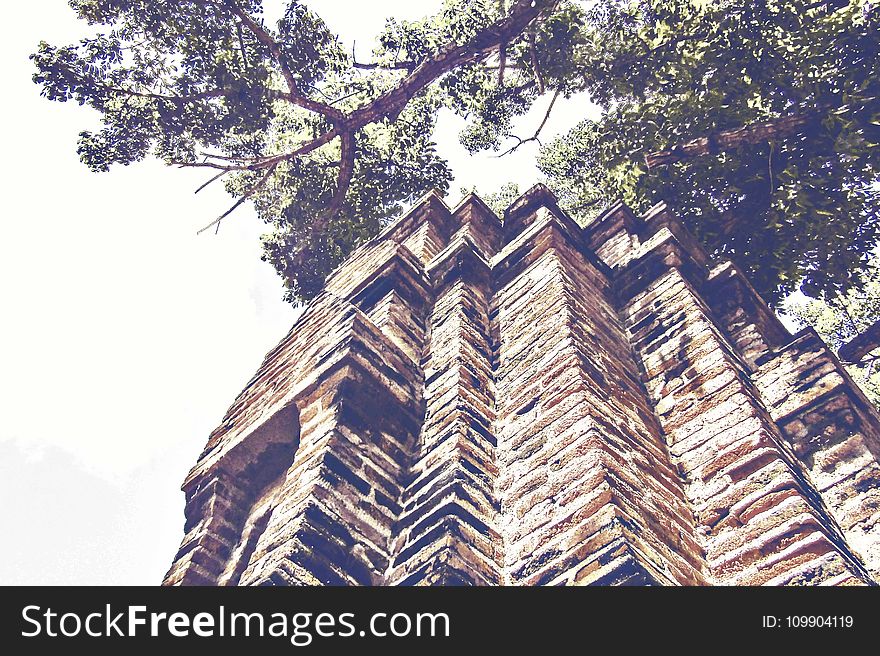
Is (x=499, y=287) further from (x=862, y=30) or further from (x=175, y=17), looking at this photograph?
(x=175, y=17)

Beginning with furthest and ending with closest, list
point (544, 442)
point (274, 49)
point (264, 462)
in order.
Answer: point (274, 49), point (264, 462), point (544, 442)

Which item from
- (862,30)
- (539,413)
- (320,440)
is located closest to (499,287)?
(539,413)

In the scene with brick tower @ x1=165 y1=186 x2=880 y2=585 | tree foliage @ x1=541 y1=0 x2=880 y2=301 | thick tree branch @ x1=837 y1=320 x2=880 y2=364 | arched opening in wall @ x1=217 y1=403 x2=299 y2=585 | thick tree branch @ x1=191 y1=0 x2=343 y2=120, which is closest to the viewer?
brick tower @ x1=165 y1=186 x2=880 y2=585

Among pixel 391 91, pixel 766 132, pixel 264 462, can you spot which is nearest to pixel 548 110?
pixel 391 91

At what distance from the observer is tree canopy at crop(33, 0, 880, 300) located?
22.5 ft

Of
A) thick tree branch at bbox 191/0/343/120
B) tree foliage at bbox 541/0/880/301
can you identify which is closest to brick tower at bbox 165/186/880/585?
tree foliage at bbox 541/0/880/301

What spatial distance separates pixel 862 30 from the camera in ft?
22.0

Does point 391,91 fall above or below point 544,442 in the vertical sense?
above

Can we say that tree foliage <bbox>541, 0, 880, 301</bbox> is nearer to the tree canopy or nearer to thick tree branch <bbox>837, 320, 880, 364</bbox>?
the tree canopy

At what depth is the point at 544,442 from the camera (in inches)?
139

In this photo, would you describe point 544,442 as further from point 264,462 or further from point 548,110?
point 548,110

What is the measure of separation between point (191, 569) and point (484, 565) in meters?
1.94

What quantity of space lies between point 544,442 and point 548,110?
21.0 ft

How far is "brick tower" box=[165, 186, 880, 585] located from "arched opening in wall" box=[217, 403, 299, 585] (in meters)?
0.02
